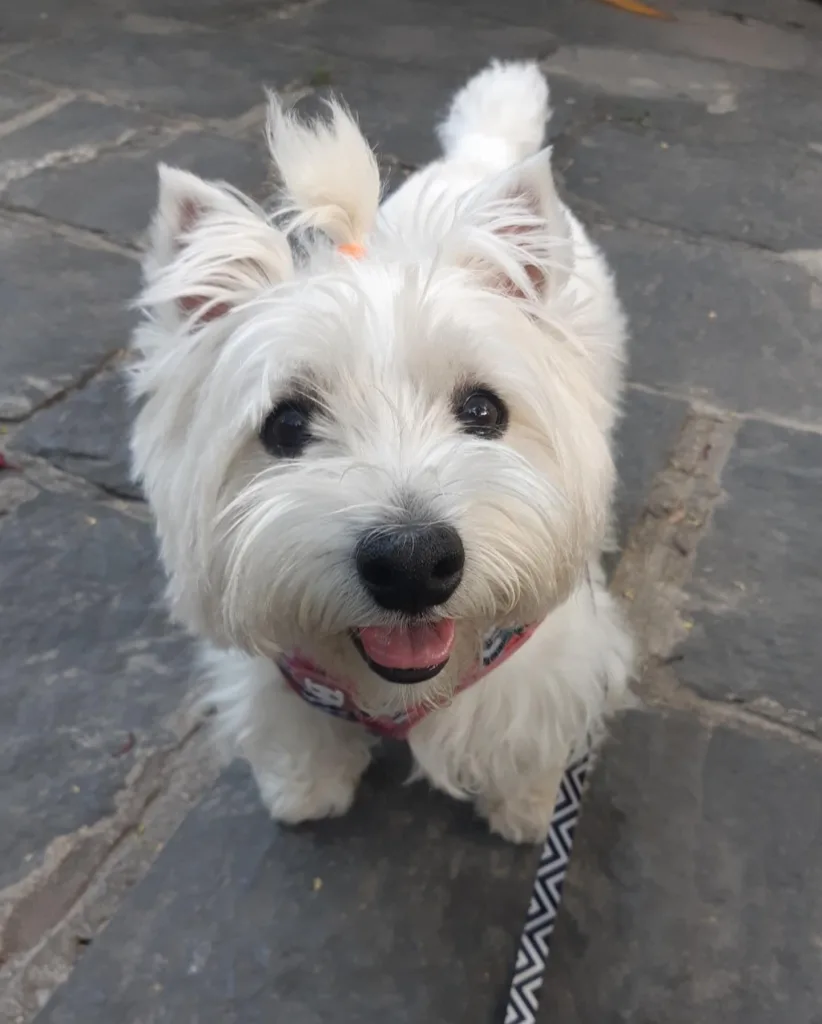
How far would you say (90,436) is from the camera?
2408 millimetres

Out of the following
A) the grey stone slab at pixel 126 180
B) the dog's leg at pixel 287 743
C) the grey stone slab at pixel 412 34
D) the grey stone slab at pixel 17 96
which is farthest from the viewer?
the grey stone slab at pixel 412 34

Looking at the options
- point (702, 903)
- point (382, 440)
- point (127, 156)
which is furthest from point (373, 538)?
point (127, 156)

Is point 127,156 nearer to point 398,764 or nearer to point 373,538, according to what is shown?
point 398,764

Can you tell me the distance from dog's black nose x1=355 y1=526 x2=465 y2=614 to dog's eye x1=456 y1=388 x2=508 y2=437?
0.23m

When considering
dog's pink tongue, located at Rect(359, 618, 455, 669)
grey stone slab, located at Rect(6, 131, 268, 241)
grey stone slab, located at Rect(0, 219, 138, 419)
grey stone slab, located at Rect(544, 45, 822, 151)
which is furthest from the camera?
grey stone slab, located at Rect(544, 45, 822, 151)

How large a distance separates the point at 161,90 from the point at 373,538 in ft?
11.0

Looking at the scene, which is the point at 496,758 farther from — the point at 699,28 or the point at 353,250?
the point at 699,28

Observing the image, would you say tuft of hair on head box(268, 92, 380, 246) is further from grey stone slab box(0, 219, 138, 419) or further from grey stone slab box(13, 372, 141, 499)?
grey stone slab box(0, 219, 138, 419)

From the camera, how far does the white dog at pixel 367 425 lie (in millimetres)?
1157

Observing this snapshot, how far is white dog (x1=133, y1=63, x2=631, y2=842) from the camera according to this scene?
116cm

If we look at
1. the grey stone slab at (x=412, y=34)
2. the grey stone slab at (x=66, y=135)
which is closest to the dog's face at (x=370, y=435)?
the grey stone slab at (x=66, y=135)

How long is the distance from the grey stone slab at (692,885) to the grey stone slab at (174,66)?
2955 mm

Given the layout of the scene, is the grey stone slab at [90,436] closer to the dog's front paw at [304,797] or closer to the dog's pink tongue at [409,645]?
the dog's front paw at [304,797]

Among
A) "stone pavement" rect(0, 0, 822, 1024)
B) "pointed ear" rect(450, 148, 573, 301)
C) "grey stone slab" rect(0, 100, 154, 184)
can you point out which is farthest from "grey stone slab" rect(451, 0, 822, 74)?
"pointed ear" rect(450, 148, 573, 301)
